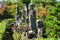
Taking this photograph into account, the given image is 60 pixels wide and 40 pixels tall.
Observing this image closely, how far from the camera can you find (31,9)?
1847 cm

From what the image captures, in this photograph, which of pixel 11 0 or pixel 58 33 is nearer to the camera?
pixel 58 33

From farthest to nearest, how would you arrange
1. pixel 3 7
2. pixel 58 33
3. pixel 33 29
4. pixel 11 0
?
1. pixel 11 0
2. pixel 3 7
3. pixel 33 29
4. pixel 58 33

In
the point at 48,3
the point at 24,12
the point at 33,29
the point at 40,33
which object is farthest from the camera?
the point at 48,3

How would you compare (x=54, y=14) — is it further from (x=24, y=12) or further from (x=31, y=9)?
(x=24, y=12)

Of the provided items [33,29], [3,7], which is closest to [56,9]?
[33,29]

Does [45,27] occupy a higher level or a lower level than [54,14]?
lower

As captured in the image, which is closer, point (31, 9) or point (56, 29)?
point (56, 29)

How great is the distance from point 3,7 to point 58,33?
20859 millimetres

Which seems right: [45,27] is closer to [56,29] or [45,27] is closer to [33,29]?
[33,29]

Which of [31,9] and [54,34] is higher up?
[31,9]

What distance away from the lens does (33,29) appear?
18.1 m

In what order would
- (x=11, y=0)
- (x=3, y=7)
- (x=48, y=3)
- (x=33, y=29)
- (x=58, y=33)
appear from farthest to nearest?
1. (x=11, y=0)
2. (x=48, y=3)
3. (x=3, y=7)
4. (x=33, y=29)
5. (x=58, y=33)

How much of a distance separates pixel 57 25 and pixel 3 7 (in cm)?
2051

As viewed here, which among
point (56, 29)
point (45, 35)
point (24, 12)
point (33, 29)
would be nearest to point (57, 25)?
point (56, 29)
